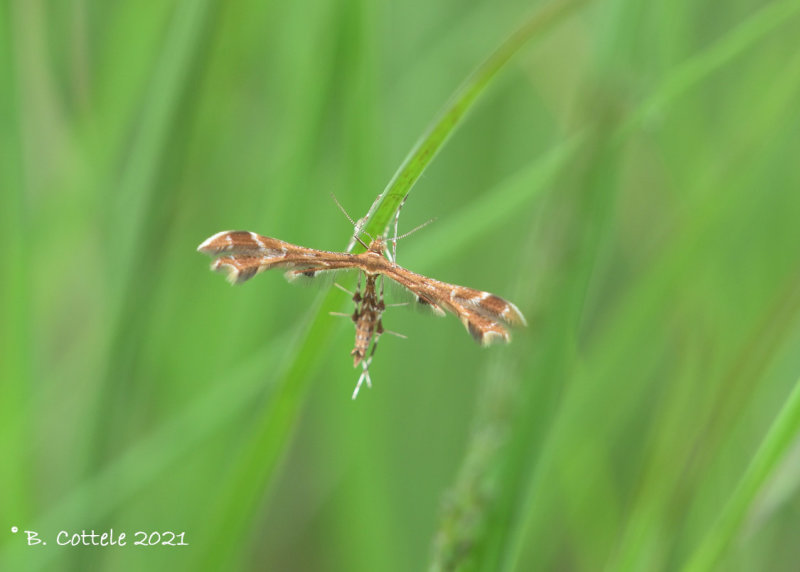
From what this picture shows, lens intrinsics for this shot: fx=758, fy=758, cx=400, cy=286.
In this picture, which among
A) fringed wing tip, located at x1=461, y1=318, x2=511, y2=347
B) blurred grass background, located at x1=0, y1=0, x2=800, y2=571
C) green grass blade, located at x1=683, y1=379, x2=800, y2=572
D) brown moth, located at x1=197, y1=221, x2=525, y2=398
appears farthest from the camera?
brown moth, located at x1=197, y1=221, x2=525, y2=398

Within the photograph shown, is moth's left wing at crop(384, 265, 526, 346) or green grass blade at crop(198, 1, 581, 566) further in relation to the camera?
moth's left wing at crop(384, 265, 526, 346)

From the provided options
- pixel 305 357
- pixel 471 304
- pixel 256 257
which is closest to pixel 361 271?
pixel 256 257

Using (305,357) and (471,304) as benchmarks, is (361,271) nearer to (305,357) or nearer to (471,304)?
(471,304)

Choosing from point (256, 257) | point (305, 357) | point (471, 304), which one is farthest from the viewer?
point (256, 257)

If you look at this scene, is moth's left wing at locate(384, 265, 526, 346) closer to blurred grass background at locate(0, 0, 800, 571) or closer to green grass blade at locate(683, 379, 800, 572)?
blurred grass background at locate(0, 0, 800, 571)

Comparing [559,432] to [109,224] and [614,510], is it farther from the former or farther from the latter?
[109,224]

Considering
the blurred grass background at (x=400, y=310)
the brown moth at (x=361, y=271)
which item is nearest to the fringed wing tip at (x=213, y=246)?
the brown moth at (x=361, y=271)

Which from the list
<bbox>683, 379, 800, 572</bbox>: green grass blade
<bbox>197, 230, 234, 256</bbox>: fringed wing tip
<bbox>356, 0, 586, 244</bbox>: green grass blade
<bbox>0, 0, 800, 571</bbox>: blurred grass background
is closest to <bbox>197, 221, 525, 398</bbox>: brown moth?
<bbox>197, 230, 234, 256</bbox>: fringed wing tip

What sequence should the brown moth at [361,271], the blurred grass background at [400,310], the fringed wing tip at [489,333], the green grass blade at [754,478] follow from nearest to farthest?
1. the green grass blade at [754,478]
2. the blurred grass background at [400,310]
3. the fringed wing tip at [489,333]
4. the brown moth at [361,271]

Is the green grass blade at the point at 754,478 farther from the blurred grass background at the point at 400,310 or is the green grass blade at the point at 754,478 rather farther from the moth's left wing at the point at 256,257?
the moth's left wing at the point at 256,257
